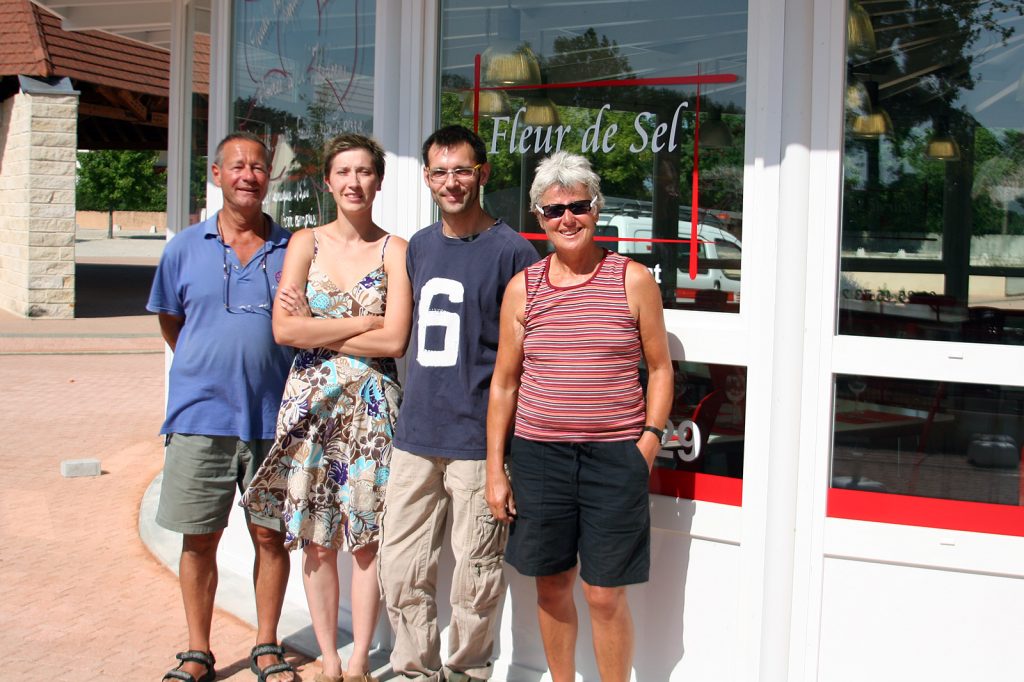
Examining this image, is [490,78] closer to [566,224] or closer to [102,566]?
[566,224]

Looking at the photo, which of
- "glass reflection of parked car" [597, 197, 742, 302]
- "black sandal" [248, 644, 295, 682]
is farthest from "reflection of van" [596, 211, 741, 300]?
"black sandal" [248, 644, 295, 682]

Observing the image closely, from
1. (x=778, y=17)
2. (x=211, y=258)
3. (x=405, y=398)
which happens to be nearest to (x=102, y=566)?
(x=211, y=258)

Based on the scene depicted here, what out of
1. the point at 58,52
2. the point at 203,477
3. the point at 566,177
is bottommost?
the point at 203,477

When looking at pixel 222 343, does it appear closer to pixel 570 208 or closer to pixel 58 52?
pixel 570 208

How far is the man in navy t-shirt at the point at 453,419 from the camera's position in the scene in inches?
136

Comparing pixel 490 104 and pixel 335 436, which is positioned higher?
pixel 490 104

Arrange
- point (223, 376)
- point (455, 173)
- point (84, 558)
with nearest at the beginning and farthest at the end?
point (455, 173) < point (223, 376) < point (84, 558)

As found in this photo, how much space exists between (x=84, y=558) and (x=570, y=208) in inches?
148

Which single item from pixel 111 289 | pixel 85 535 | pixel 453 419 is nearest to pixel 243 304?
pixel 453 419

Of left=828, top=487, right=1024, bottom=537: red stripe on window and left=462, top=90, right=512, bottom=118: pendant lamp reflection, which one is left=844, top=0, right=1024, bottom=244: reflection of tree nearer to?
left=828, top=487, right=1024, bottom=537: red stripe on window

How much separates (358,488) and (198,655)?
38.1 inches

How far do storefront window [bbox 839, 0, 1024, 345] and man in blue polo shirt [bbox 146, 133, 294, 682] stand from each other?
199cm

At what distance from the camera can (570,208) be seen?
3166 millimetres

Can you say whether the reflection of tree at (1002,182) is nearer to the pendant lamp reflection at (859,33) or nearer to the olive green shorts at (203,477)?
the pendant lamp reflection at (859,33)
